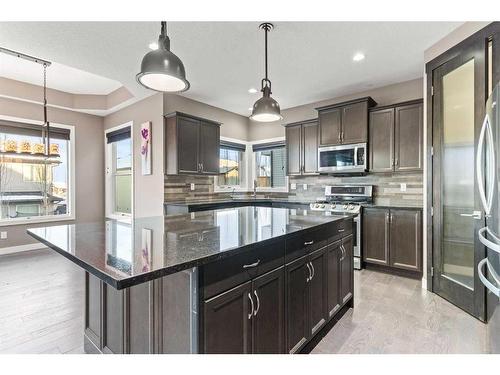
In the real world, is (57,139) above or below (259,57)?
below

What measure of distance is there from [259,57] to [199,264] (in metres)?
2.85

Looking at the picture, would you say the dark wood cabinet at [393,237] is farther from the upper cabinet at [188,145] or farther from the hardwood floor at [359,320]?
the upper cabinet at [188,145]

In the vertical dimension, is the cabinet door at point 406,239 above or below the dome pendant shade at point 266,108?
below

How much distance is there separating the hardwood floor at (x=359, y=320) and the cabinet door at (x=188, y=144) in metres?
2.09

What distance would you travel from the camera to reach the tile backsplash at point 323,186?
387 centimetres

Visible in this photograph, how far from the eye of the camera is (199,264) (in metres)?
1.07

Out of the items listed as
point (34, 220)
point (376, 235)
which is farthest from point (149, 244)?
point (34, 220)

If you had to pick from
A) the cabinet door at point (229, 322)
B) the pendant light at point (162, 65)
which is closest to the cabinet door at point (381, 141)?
the pendant light at point (162, 65)

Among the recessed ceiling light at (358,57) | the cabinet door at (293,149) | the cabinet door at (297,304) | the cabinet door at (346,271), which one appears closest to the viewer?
the cabinet door at (297,304)

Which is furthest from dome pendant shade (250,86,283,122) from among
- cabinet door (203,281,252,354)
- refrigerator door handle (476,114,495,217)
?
refrigerator door handle (476,114,495,217)

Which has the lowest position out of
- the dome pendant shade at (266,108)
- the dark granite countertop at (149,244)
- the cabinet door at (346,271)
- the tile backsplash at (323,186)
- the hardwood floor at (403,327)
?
the hardwood floor at (403,327)

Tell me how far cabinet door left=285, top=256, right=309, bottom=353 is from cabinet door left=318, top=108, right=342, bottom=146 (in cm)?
288
